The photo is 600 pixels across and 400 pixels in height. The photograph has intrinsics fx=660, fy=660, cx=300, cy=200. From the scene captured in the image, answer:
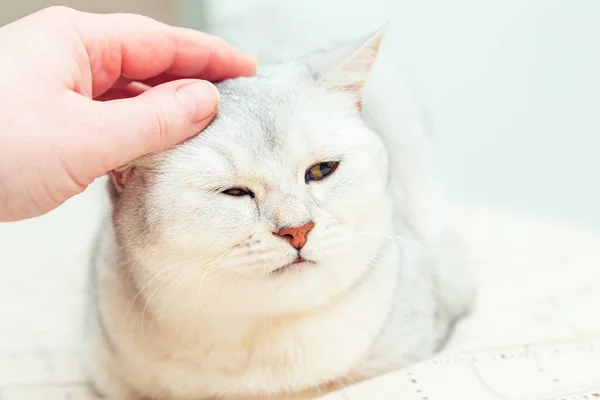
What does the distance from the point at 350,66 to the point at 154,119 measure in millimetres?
310

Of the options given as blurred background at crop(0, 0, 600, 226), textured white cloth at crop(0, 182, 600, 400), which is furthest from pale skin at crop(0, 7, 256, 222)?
blurred background at crop(0, 0, 600, 226)

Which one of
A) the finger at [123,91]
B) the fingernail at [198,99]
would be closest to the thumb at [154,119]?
the fingernail at [198,99]

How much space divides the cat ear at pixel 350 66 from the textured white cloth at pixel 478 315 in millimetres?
452

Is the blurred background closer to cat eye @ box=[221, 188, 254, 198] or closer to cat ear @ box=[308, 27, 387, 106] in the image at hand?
cat ear @ box=[308, 27, 387, 106]

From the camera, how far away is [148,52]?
990mm

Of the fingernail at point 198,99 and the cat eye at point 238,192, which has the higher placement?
the fingernail at point 198,99

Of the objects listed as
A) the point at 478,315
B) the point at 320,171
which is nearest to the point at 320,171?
the point at 320,171

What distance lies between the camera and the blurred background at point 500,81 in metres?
1.52

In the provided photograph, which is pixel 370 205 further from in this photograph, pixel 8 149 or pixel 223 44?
pixel 8 149

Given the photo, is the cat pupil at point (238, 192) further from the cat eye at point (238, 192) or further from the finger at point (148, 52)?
the finger at point (148, 52)

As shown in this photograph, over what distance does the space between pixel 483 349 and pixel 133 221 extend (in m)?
0.59

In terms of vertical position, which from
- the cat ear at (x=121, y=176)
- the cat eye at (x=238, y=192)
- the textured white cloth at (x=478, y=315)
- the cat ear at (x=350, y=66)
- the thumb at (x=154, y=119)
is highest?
the cat ear at (x=350, y=66)

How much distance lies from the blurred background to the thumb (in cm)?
68

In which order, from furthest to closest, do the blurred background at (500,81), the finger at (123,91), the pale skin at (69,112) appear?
the blurred background at (500,81), the finger at (123,91), the pale skin at (69,112)
